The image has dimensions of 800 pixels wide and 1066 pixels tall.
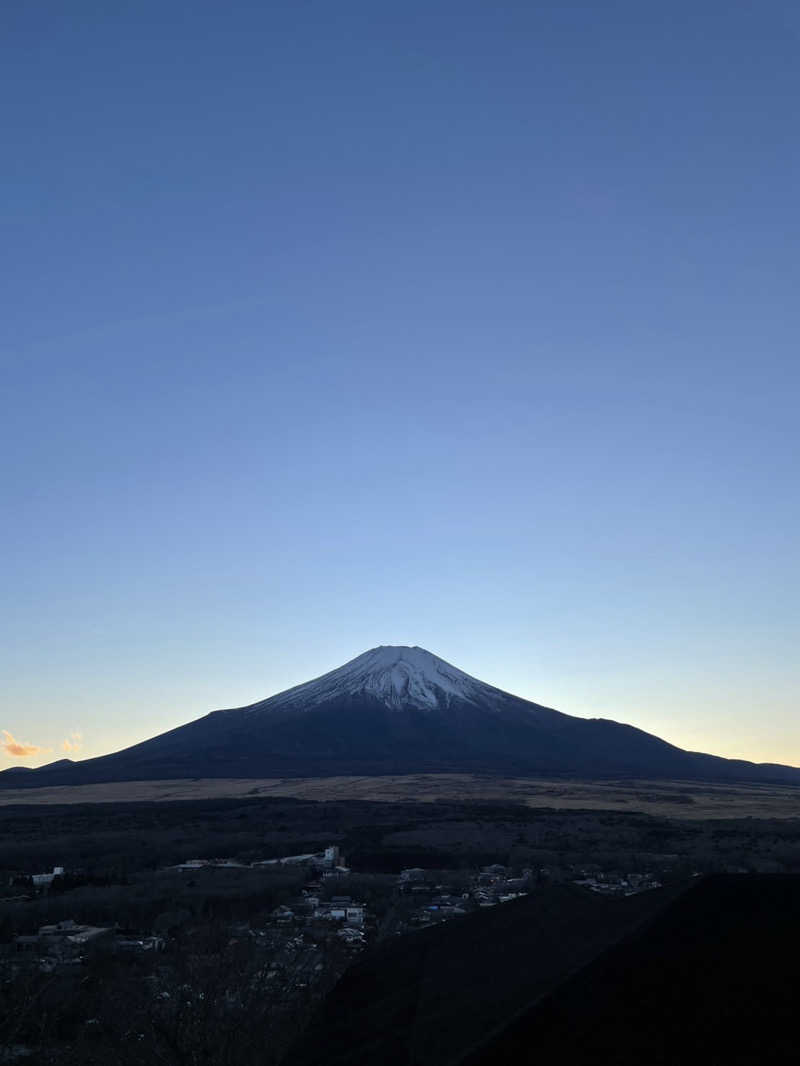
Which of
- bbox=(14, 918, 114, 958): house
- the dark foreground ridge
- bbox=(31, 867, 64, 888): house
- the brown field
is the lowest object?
bbox=(31, 867, 64, 888): house

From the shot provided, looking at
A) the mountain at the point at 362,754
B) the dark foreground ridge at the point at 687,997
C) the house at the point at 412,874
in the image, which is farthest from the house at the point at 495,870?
the mountain at the point at 362,754

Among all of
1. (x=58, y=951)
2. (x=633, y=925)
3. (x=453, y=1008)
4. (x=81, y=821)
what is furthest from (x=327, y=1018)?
(x=81, y=821)

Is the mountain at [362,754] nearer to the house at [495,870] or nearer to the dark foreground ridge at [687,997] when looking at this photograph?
the house at [495,870]

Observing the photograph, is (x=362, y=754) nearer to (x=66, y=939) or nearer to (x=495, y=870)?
(x=495, y=870)

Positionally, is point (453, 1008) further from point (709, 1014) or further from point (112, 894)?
point (112, 894)

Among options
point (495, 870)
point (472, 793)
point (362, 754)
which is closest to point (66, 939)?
point (495, 870)

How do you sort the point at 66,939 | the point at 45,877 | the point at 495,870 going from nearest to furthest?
the point at 66,939 → the point at 495,870 → the point at 45,877

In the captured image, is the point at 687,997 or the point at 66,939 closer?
the point at 687,997

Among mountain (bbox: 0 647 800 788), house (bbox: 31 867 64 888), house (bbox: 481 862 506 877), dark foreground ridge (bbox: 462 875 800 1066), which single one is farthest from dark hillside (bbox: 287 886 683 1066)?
mountain (bbox: 0 647 800 788)

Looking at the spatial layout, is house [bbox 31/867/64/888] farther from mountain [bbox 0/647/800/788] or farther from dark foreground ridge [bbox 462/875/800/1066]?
mountain [bbox 0/647/800/788]
